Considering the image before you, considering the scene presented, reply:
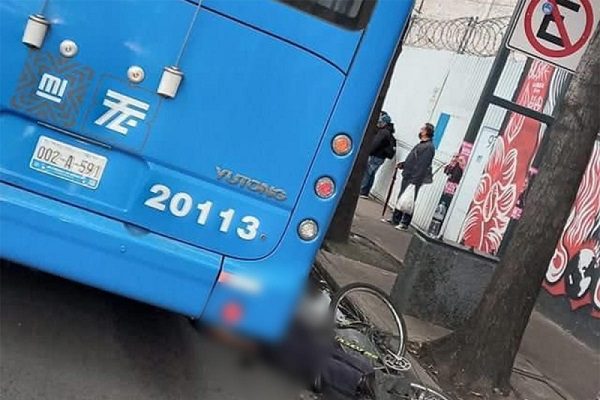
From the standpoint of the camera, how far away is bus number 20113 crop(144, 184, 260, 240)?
13.9ft

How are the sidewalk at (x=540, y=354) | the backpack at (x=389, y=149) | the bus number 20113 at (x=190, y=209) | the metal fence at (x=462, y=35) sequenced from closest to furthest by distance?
the bus number 20113 at (x=190, y=209) < the sidewalk at (x=540, y=354) < the metal fence at (x=462, y=35) < the backpack at (x=389, y=149)

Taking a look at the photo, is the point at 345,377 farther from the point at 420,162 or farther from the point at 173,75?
the point at 420,162

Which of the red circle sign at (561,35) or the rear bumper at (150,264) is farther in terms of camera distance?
the red circle sign at (561,35)

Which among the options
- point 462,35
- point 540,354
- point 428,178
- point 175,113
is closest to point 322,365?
point 175,113

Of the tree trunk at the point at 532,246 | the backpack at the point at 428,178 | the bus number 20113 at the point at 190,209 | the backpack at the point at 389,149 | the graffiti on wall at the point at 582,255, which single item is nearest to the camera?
the bus number 20113 at the point at 190,209

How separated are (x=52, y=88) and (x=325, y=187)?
1.49 metres

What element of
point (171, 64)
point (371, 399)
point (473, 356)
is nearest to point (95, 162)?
point (171, 64)

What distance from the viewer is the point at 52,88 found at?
13.5 feet

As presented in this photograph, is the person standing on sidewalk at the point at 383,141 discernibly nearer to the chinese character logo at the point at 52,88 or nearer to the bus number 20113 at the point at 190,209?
the bus number 20113 at the point at 190,209

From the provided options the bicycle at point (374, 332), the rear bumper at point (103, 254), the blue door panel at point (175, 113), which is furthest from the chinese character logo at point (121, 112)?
the bicycle at point (374, 332)

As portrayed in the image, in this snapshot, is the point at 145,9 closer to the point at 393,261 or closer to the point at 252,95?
the point at 252,95

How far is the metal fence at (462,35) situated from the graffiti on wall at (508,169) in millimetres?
1809

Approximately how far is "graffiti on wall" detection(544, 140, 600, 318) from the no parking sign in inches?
133

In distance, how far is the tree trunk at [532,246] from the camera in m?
5.91
